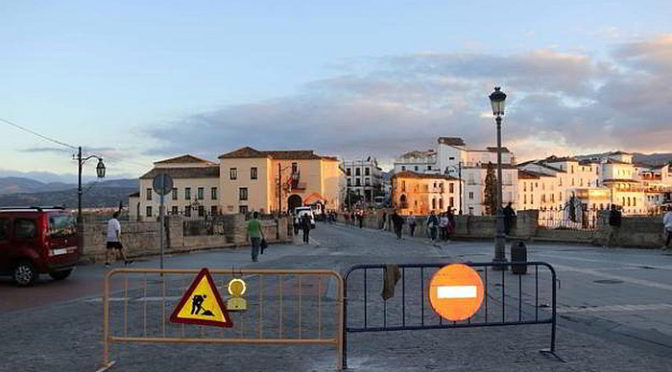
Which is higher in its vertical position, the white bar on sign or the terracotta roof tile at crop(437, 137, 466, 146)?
the terracotta roof tile at crop(437, 137, 466, 146)

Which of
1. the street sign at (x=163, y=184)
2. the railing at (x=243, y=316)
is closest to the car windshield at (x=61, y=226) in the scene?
the street sign at (x=163, y=184)

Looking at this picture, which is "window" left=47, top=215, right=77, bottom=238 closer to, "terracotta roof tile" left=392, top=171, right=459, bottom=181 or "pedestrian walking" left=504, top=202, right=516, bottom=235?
"pedestrian walking" left=504, top=202, right=516, bottom=235

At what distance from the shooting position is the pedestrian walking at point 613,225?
27.8 m

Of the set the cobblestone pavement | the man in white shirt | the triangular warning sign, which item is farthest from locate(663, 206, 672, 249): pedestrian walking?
the triangular warning sign

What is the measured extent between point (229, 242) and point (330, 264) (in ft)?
38.5

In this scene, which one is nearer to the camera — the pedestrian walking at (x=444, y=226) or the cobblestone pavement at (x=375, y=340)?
the cobblestone pavement at (x=375, y=340)

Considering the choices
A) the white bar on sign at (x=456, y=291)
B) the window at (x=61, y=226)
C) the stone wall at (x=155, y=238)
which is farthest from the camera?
the stone wall at (x=155, y=238)

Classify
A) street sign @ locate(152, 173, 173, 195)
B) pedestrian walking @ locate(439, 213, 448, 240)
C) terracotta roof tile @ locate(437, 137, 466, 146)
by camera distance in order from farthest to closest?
terracotta roof tile @ locate(437, 137, 466, 146) → pedestrian walking @ locate(439, 213, 448, 240) → street sign @ locate(152, 173, 173, 195)

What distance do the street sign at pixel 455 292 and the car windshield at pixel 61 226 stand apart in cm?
1208

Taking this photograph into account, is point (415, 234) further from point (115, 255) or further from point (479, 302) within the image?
point (479, 302)

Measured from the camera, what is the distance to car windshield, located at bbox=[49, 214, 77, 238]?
1736 centimetres

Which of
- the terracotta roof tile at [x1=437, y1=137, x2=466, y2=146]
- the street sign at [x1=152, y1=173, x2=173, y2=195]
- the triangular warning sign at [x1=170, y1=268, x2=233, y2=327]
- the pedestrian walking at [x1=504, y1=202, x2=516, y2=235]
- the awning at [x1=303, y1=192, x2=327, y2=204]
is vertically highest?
the terracotta roof tile at [x1=437, y1=137, x2=466, y2=146]

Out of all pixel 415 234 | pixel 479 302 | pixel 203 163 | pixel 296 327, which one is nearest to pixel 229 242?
pixel 415 234

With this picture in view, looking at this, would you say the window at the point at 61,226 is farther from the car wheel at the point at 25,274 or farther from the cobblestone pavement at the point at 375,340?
the cobblestone pavement at the point at 375,340
